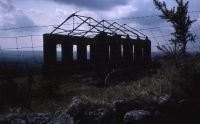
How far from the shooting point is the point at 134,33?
29.9m

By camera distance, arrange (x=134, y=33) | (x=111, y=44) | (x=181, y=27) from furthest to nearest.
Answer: (x=134, y=33) → (x=111, y=44) → (x=181, y=27)

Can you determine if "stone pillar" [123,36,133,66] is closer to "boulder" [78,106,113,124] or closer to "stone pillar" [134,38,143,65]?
"stone pillar" [134,38,143,65]

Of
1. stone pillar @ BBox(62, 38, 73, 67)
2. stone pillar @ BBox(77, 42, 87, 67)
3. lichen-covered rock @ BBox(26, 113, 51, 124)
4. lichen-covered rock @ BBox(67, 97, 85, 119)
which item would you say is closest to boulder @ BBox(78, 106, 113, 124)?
lichen-covered rock @ BBox(67, 97, 85, 119)

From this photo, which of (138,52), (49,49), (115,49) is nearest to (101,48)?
(115,49)

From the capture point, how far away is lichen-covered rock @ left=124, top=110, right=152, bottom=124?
9.36 metres

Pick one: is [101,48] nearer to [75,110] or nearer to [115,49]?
[115,49]

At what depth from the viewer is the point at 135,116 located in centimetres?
938

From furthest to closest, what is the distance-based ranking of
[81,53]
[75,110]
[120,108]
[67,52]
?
[81,53] < [67,52] < [120,108] < [75,110]

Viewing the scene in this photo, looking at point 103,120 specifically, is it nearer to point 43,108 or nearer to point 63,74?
point 43,108

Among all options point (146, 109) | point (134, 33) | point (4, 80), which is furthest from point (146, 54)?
point (146, 109)

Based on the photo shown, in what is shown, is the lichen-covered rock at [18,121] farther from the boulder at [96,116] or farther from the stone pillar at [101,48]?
the stone pillar at [101,48]

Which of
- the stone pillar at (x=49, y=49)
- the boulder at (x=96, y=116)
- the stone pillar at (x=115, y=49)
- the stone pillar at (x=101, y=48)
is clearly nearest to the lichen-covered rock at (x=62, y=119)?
the boulder at (x=96, y=116)

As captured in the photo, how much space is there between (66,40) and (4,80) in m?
A: 11.6

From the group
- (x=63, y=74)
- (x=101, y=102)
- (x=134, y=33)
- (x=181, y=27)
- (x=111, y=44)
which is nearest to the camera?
(x=101, y=102)
